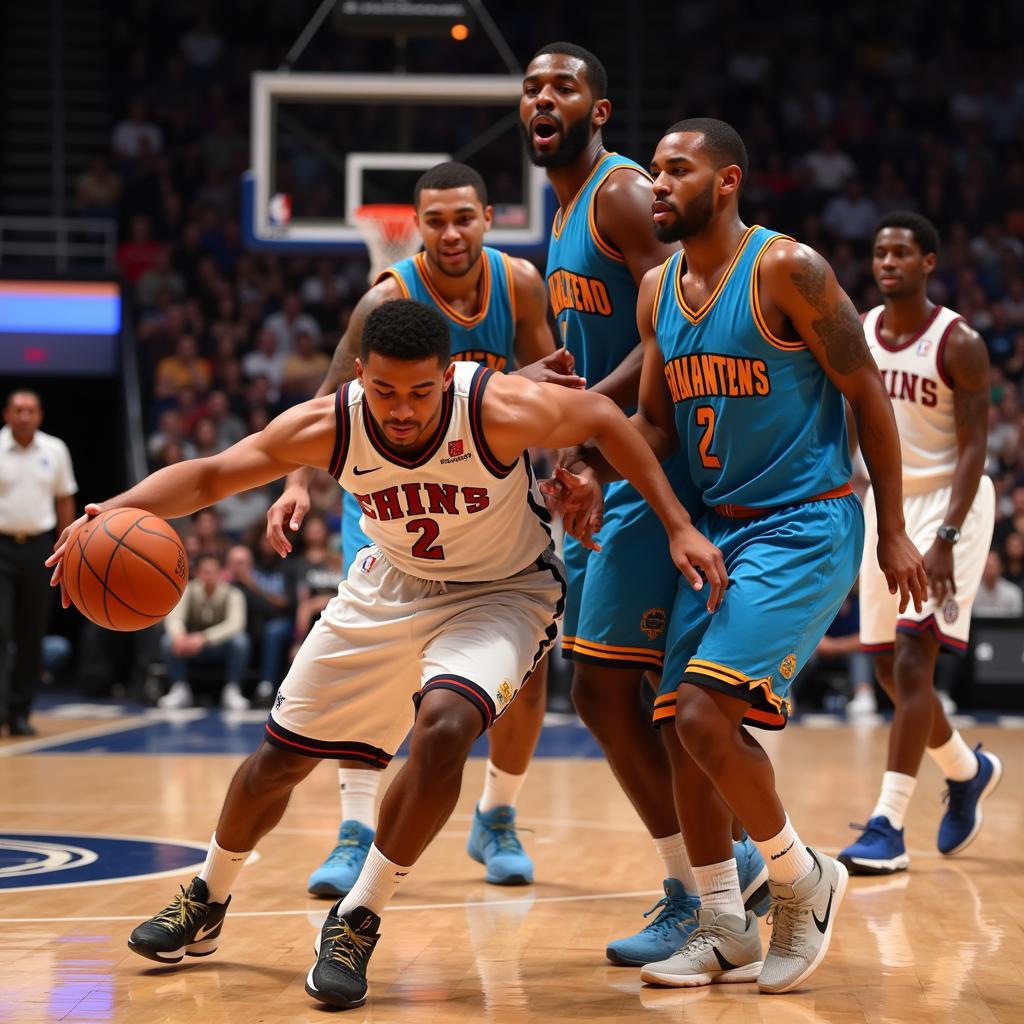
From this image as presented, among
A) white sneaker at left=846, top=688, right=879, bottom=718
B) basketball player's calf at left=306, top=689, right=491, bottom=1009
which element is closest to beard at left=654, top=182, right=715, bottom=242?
basketball player's calf at left=306, top=689, right=491, bottom=1009

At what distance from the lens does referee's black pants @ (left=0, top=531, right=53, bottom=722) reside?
10.4 metres

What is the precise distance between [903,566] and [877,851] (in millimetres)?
2028

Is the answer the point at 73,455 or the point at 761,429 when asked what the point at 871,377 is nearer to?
the point at 761,429

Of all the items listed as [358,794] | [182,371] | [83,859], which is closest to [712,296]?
[358,794]

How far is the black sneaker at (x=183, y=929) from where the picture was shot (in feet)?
13.8

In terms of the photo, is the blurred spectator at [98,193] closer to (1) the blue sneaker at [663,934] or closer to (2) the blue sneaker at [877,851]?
(2) the blue sneaker at [877,851]

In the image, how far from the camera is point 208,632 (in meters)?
12.3

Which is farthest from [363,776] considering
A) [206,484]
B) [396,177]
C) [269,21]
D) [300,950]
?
[269,21]

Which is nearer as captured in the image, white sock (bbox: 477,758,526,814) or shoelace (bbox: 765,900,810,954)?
shoelace (bbox: 765,900,810,954)

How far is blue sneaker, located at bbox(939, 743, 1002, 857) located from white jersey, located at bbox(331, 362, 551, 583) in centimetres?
269

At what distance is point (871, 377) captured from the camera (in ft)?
13.7

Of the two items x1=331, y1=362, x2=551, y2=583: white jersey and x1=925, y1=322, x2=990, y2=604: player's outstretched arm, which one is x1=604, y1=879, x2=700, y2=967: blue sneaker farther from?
x1=925, y1=322, x2=990, y2=604: player's outstretched arm

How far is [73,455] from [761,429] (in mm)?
13594

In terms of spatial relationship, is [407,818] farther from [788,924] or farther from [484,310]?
[484,310]
